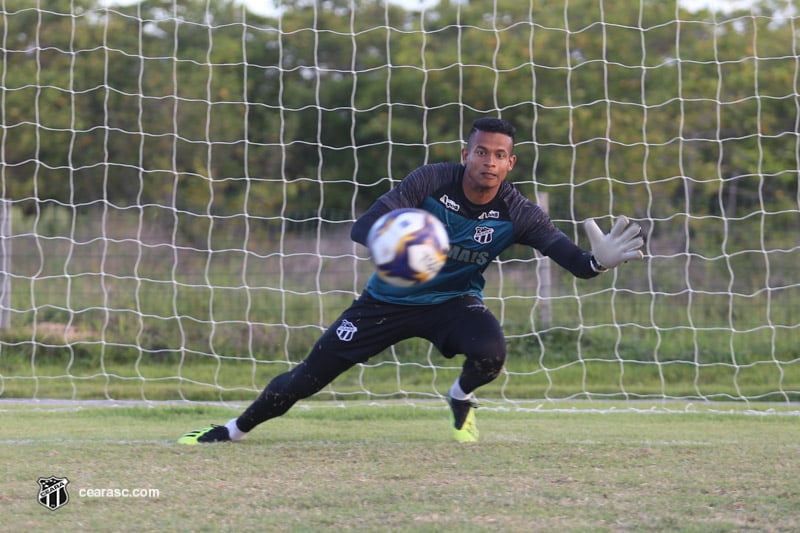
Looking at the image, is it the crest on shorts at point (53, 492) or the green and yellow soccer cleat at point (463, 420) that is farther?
the green and yellow soccer cleat at point (463, 420)

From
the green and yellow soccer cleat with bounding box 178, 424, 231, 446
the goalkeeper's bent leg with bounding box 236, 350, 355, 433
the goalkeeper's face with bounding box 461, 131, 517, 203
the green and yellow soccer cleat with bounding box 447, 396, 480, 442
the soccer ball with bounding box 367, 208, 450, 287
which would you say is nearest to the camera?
the soccer ball with bounding box 367, 208, 450, 287

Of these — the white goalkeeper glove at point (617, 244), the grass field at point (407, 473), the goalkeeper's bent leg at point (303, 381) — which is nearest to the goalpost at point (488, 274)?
the grass field at point (407, 473)

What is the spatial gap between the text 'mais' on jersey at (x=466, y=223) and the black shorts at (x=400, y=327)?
3.2 inches

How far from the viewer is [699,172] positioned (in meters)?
18.4

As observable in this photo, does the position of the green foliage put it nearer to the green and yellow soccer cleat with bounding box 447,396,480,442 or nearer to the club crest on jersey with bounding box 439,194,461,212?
the green and yellow soccer cleat with bounding box 447,396,480,442

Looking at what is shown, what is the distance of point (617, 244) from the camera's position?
6.29 m

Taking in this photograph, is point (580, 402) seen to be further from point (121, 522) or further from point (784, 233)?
point (121, 522)

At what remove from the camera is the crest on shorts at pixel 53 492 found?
17.4ft

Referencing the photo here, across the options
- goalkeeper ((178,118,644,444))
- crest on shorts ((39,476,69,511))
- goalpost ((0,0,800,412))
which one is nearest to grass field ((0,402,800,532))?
crest on shorts ((39,476,69,511))

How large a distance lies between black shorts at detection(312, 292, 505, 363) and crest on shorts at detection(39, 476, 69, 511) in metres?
1.84

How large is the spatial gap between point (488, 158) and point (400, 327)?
119 centimetres

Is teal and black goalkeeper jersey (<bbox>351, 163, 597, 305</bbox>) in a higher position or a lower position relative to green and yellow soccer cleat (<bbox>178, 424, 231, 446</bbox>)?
higher

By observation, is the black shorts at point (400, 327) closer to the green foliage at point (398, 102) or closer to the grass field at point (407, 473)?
the grass field at point (407, 473)

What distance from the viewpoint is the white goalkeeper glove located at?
6.25 metres
